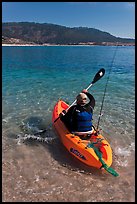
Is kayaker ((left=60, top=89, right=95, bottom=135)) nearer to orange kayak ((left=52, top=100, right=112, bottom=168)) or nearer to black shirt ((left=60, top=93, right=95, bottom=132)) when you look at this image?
black shirt ((left=60, top=93, right=95, bottom=132))

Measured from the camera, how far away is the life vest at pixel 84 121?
22.5ft

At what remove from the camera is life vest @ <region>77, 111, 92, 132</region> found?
686cm

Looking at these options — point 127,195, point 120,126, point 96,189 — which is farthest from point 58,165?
point 120,126

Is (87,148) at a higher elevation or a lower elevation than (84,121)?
lower

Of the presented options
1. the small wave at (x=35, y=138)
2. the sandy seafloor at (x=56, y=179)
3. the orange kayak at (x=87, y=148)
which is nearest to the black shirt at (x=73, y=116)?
the orange kayak at (x=87, y=148)

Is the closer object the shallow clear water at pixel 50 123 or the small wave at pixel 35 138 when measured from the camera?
the shallow clear water at pixel 50 123

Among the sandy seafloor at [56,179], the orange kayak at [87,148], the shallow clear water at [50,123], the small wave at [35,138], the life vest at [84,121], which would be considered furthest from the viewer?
the small wave at [35,138]

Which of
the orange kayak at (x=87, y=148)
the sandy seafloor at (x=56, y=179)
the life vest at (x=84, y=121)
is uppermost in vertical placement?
the life vest at (x=84, y=121)

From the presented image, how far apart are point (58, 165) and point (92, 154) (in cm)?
109

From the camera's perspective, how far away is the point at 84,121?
22.8ft

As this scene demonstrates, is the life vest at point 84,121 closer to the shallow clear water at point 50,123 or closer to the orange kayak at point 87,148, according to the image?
the orange kayak at point 87,148

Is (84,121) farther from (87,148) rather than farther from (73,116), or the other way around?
(87,148)

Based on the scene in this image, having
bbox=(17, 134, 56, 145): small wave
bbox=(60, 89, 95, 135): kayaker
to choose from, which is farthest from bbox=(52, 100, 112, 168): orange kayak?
bbox=(17, 134, 56, 145): small wave

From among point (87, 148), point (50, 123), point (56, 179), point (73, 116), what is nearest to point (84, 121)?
point (73, 116)
